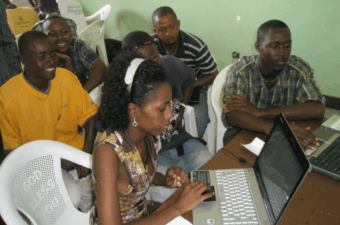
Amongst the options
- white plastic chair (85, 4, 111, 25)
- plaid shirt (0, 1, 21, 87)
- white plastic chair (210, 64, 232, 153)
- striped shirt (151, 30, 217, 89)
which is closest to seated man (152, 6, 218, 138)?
striped shirt (151, 30, 217, 89)

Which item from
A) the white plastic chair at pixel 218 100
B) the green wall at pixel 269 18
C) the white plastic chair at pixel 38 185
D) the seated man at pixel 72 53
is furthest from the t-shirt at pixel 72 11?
the white plastic chair at pixel 38 185

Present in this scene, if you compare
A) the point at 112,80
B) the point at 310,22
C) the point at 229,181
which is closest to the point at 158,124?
the point at 112,80

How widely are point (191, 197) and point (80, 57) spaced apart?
5.85ft

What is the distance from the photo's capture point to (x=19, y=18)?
3061mm

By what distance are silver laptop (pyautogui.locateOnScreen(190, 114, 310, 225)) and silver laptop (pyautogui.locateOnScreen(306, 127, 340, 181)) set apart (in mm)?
273

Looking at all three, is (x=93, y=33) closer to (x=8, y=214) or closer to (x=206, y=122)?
(x=206, y=122)

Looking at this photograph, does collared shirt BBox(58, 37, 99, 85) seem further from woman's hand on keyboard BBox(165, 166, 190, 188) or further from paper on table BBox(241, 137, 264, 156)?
paper on table BBox(241, 137, 264, 156)

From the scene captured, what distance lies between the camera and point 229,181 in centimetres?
96

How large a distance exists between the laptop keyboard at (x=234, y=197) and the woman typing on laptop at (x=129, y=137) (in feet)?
0.24

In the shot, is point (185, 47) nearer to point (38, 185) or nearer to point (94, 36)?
point (94, 36)

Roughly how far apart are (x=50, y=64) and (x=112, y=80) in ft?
2.48

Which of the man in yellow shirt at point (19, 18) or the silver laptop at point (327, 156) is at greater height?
the man in yellow shirt at point (19, 18)

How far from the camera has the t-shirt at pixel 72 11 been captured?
388 centimetres

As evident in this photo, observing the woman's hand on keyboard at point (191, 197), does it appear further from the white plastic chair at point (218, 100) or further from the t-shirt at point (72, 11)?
the t-shirt at point (72, 11)
